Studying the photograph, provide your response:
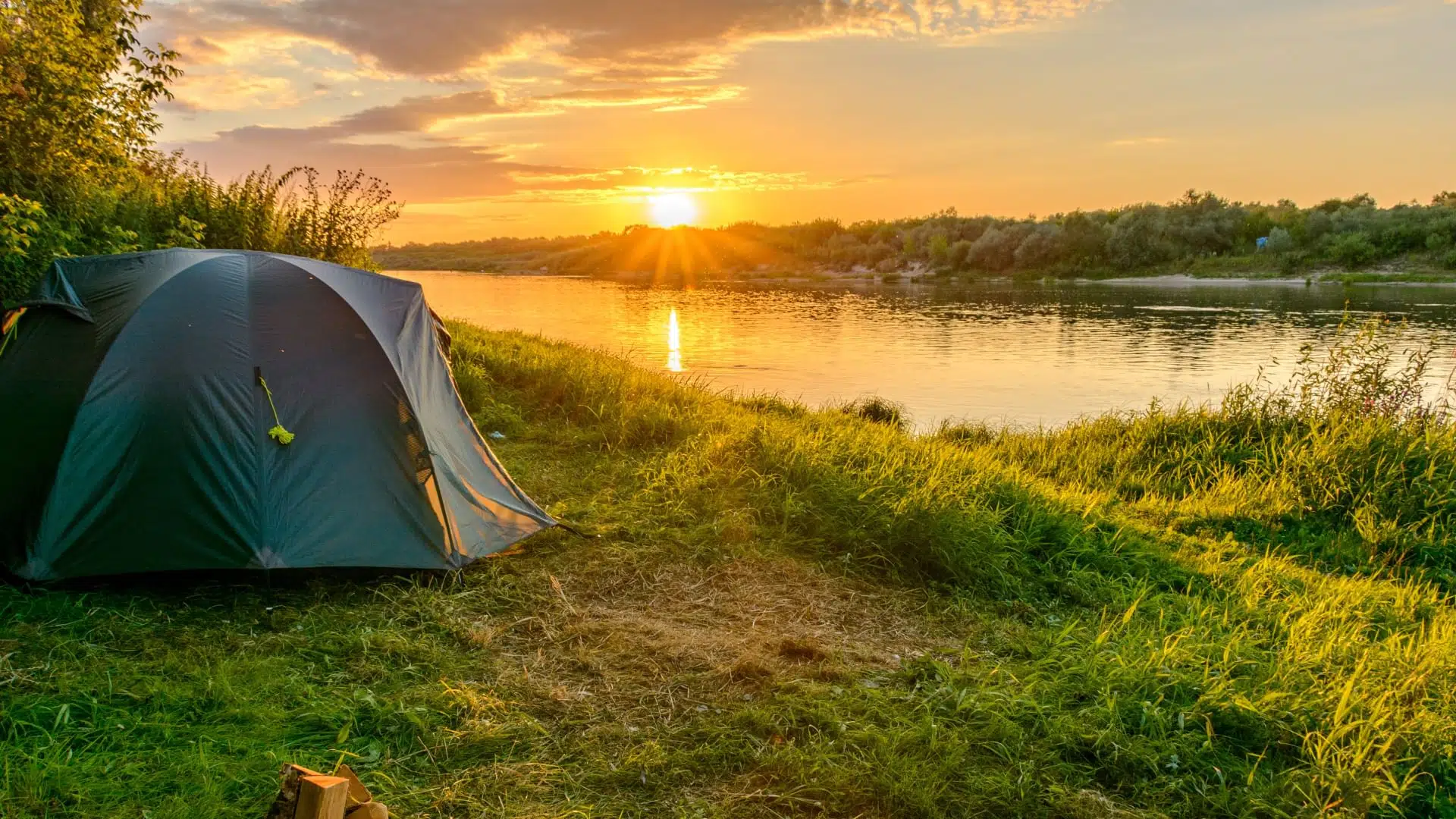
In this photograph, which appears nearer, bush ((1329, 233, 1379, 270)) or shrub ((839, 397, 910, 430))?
shrub ((839, 397, 910, 430))

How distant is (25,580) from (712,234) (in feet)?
344

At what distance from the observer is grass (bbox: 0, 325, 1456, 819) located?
3.60m

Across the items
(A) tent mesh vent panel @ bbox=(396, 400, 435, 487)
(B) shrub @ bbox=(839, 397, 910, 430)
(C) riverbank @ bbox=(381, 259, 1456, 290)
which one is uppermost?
(C) riverbank @ bbox=(381, 259, 1456, 290)

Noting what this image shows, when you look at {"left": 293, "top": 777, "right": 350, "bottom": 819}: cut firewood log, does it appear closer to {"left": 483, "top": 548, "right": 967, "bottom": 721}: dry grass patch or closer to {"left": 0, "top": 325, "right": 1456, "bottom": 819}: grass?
{"left": 0, "top": 325, "right": 1456, "bottom": 819}: grass

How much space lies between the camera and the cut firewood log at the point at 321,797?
6.86 feet

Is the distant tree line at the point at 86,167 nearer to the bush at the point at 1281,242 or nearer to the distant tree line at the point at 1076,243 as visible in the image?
the distant tree line at the point at 1076,243

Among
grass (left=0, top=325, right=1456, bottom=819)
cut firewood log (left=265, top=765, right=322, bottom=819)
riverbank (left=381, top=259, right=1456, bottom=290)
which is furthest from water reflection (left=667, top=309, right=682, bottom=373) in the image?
riverbank (left=381, top=259, right=1456, bottom=290)

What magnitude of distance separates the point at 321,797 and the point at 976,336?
34734 millimetres

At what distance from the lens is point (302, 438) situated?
536 centimetres

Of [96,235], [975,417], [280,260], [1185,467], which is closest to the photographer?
[280,260]

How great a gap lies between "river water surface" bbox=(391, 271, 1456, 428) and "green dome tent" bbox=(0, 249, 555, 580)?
12149 millimetres

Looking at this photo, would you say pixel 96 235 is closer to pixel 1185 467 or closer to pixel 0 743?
pixel 0 743

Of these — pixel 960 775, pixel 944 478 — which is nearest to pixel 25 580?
pixel 960 775

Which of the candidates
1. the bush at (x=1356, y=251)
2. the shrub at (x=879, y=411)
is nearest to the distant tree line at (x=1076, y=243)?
the bush at (x=1356, y=251)
